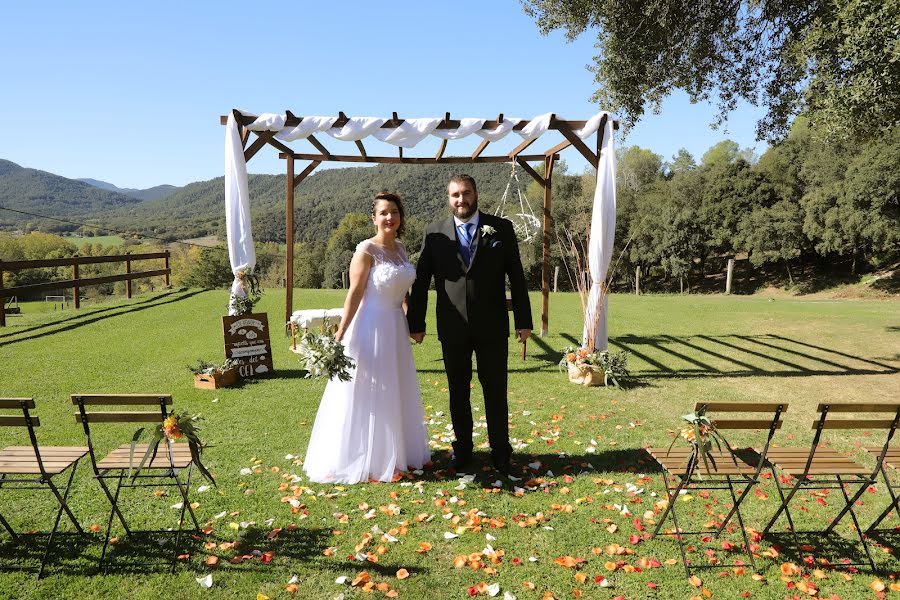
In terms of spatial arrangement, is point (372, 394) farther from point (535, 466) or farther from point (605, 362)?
point (605, 362)

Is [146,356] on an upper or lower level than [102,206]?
lower

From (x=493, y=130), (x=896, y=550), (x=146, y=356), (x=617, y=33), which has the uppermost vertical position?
(x=617, y=33)

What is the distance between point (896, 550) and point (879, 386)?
4.99 m

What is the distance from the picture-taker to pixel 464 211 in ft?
13.6

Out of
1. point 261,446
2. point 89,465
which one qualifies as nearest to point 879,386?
point 261,446

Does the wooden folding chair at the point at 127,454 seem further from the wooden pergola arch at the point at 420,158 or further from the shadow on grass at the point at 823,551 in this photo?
the wooden pergola arch at the point at 420,158

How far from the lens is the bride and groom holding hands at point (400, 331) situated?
414cm

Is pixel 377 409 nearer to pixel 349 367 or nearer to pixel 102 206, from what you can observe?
pixel 349 367

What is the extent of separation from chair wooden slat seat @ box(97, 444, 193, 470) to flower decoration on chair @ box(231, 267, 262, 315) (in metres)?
3.84

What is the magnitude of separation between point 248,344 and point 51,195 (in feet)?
448

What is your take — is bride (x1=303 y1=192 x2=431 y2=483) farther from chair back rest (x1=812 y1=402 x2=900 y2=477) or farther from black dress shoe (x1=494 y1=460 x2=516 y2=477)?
chair back rest (x1=812 y1=402 x2=900 y2=477)

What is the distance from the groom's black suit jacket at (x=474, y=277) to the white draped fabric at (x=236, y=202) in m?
3.85

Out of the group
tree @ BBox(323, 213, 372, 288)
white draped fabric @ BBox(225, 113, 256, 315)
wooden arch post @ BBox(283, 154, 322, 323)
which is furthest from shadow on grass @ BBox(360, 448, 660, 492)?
tree @ BBox(323, 213, 372, 288)

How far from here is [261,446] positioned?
5.04m
